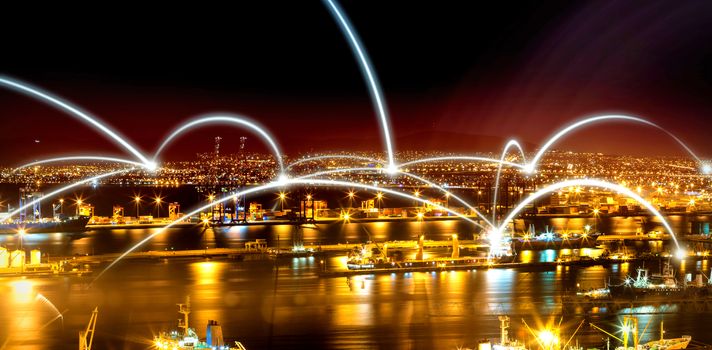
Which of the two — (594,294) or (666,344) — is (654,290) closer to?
(594,294)

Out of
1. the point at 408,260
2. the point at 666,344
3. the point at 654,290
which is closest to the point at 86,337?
the point at 666,344

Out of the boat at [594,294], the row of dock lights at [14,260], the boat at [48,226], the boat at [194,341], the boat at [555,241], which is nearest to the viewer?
the boat at [194,341]

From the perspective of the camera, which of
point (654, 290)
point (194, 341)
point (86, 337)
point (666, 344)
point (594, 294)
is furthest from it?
point (654, 290)

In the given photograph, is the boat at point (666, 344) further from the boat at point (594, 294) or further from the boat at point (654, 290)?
the boat at point (654, 290)

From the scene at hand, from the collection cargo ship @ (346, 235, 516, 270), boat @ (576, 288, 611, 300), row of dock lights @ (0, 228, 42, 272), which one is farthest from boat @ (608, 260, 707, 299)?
row of dock lights @ (0, 228, 42, 272)

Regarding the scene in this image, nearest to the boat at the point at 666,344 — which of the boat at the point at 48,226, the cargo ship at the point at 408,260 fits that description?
the cargo ship at the point at 408,260

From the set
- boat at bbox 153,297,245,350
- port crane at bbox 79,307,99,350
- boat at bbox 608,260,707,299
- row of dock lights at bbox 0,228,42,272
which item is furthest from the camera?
row of dock lights at bbox 0,228,42,272

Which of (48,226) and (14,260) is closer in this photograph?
(14,260)

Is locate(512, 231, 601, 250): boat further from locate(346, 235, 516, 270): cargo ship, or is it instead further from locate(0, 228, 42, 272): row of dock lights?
locate(0, 228, 42, 272): row of dock lights

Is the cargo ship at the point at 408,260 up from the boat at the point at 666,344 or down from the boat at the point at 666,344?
up
